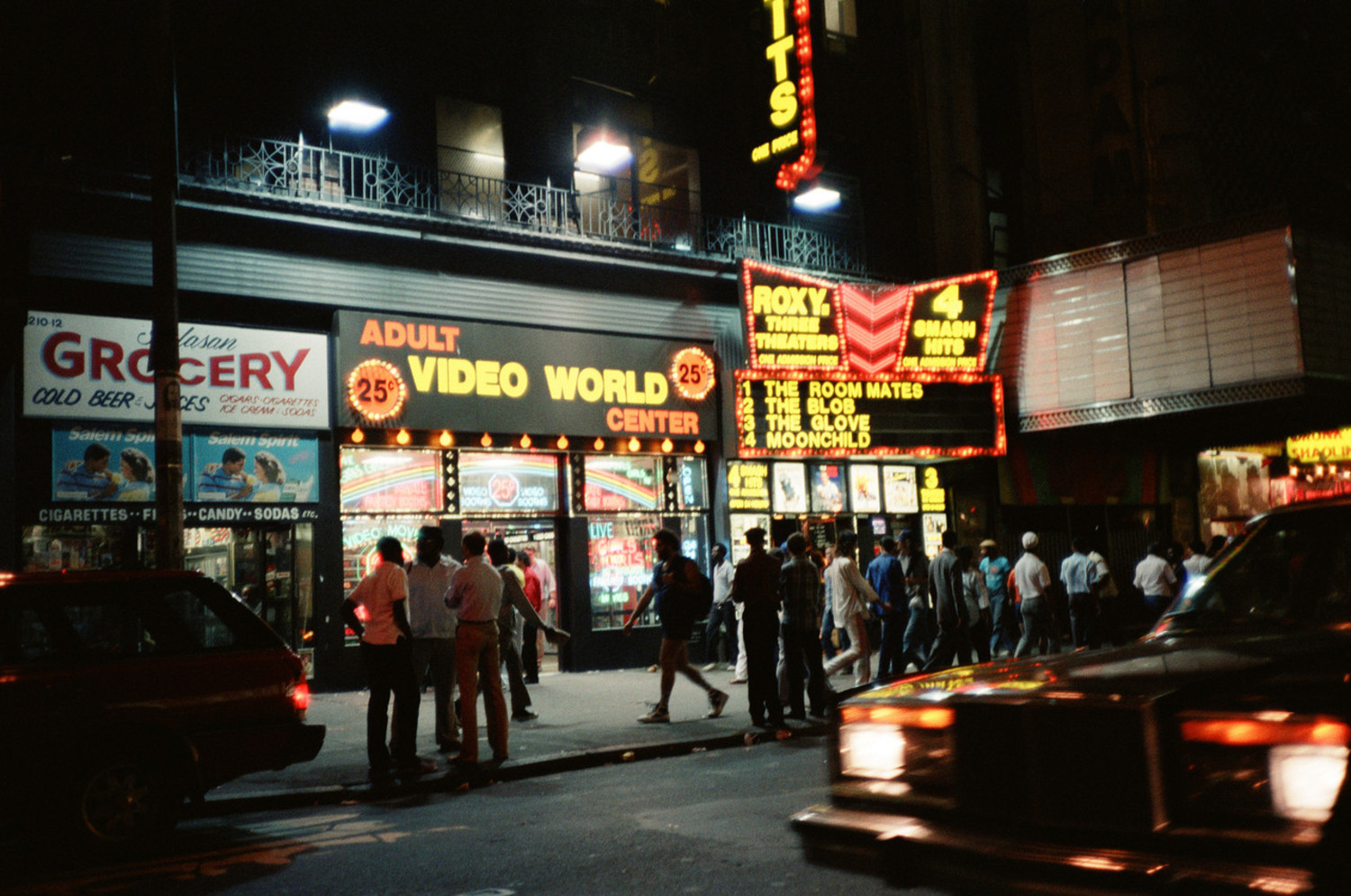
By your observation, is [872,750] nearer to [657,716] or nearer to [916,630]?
[657,716]

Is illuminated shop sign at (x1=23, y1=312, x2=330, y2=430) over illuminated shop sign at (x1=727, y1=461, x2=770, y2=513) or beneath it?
over

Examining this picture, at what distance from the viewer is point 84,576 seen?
700 cm

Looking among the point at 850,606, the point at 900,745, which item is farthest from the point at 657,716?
the point at 900,745

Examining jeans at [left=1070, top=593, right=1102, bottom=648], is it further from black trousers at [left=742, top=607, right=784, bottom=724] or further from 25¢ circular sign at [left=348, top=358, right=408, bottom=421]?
25¢ circular sign at [left=348, top=358, right=408, bottom=421]

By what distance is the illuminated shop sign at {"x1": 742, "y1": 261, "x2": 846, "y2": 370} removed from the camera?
1755 cm

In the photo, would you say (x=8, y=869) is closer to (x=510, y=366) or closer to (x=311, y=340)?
(x=311, y=340)

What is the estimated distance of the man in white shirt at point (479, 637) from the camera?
376 inches

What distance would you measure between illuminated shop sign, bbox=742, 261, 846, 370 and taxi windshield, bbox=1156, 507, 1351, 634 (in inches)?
506

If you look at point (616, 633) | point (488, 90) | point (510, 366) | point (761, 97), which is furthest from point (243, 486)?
point (761, 97)

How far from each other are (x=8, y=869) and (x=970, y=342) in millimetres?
16848

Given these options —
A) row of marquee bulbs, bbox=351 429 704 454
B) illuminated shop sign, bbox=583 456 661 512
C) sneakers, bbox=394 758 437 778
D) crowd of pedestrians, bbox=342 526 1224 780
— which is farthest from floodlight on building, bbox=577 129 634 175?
sneakers, bbox=394 758 437 778

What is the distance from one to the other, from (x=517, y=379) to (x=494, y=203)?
115 inches

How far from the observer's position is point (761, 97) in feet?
66.5

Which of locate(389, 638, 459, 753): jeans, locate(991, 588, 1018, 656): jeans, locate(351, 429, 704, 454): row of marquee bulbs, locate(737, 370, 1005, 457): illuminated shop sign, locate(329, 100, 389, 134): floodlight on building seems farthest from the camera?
locate(737, 370, 1005, 457): illuminated shop sign
